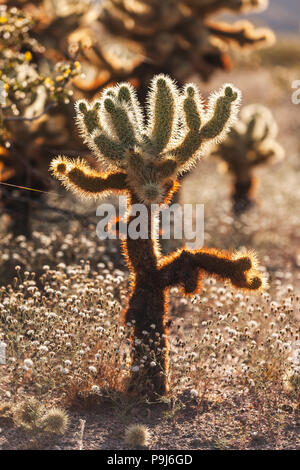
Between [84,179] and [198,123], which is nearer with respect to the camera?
A: [84,179]

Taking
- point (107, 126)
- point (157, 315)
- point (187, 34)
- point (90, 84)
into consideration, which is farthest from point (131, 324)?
point (187, 34)

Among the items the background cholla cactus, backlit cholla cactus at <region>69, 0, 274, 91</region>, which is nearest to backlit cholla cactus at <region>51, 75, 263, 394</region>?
the background cholla cactus

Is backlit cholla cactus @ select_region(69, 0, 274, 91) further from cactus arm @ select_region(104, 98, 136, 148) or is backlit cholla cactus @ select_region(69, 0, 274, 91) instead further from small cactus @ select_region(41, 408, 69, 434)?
small cactus @ select_region(41, 408, 69, 434)

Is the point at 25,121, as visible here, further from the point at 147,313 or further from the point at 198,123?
the point at 147,313

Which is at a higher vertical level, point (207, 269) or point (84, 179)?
point (84, 179)

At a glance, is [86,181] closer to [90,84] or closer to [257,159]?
[90,84]

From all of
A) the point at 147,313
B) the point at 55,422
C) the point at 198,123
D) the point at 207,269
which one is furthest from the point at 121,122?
the point at 55,422

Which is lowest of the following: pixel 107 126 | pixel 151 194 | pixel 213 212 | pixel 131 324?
pixel 131 324
